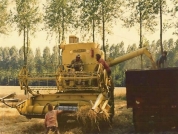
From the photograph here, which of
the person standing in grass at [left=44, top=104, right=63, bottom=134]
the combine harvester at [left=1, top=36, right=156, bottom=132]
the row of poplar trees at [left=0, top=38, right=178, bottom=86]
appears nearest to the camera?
the person standing in grass at [left=44, top=104, right=63, bottom=134]

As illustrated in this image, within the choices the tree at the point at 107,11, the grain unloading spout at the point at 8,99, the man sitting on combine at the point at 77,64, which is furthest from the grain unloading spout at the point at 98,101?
the tree at the point at 107,11

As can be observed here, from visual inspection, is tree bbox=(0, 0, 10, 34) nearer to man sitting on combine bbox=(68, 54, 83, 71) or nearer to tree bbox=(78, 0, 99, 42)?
tree bbox=(78, 0, 99, 42)

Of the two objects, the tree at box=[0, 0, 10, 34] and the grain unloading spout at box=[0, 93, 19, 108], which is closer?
the grain unloading spout at box=[0, 93, 19, 108]

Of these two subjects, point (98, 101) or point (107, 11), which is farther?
point (107, 11)

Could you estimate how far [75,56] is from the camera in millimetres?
14008

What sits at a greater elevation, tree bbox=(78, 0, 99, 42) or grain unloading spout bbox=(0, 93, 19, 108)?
tree bbox=(78, 0, 99, 42)

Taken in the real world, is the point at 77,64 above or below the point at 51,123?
above

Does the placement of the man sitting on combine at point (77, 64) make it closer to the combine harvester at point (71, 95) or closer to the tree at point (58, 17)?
the combine harvester at point (71, 95)

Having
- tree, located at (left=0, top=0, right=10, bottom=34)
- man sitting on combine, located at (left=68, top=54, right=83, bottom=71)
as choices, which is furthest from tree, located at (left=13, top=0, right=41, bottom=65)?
man sitting on combine, located at (left=68, top=54, right=83, bottom=71)

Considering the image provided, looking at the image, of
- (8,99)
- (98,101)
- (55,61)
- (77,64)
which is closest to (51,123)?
(98,101)

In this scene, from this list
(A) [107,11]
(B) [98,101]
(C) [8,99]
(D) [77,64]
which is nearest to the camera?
(B) [98,101]

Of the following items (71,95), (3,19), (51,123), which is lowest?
(51,123)

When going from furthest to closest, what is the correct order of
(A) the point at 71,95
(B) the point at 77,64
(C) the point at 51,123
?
(B) the point at 77,64 < (A) the point at 71,95 < (C) the point at 51,123

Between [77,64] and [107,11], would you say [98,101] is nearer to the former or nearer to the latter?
[77,64]
